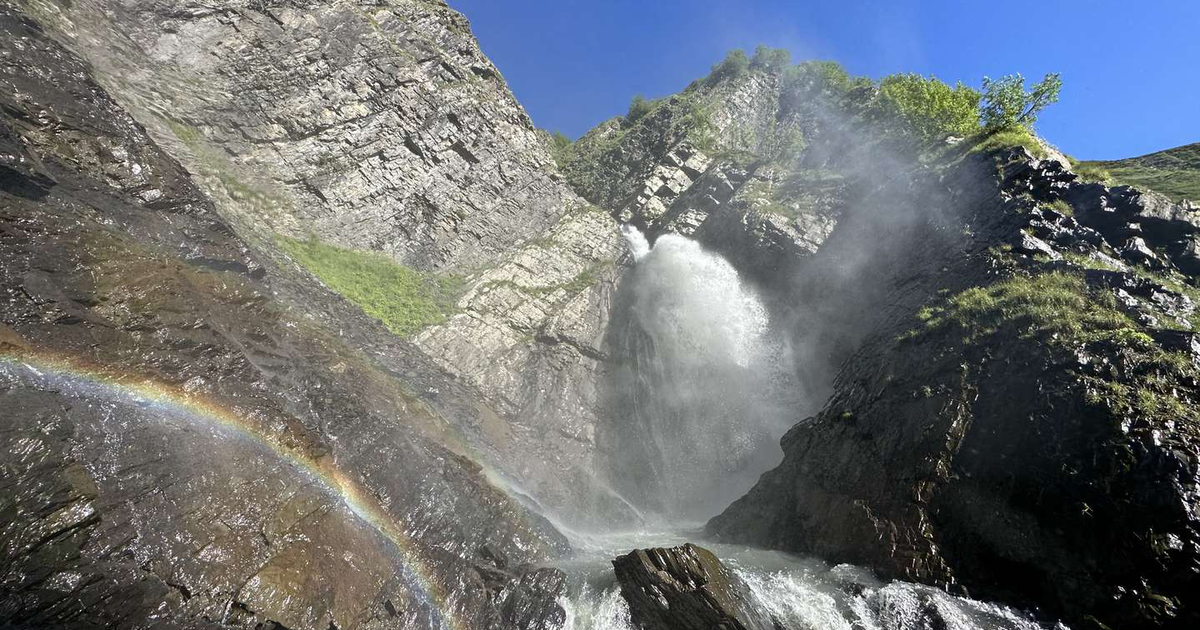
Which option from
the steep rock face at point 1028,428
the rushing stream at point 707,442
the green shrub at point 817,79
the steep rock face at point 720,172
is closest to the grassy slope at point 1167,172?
the steep rock face at point 1028,428

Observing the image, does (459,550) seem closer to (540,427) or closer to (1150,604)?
(540,427)

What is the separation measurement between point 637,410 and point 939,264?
1243 centimetres

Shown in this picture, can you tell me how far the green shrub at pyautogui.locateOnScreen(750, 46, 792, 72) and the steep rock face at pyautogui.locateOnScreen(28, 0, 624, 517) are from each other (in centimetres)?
2690

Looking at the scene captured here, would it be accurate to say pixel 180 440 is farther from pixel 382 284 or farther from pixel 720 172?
pixel 720 172

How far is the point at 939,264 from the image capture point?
51.4 feet

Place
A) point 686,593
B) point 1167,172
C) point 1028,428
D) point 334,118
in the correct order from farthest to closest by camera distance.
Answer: point 334,118
point 1167,172
point 1028,428
point 686,593

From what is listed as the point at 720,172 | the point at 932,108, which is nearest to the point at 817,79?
the point at 720,172

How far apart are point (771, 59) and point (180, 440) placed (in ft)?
160

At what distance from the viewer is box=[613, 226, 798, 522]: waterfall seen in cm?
2016

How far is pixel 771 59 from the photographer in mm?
44375

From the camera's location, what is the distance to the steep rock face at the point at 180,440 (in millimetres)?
6633

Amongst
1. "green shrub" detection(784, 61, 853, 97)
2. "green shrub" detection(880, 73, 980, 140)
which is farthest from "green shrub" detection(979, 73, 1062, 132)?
"green shrub" detection(784, 61, 853, 97)

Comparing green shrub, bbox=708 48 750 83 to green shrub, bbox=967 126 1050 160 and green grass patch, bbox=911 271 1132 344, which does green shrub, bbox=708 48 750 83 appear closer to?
green shrub, bbox=967 126 1050 160

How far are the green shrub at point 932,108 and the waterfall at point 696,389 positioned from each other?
10.4 meters
